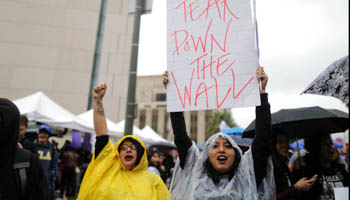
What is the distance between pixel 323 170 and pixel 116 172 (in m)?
1.81

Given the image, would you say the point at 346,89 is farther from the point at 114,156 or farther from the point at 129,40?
the point at 129,40

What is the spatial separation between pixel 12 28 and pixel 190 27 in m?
20.2

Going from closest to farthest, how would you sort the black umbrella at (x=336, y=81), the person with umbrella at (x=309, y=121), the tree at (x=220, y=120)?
the black umbrella at (x=336, y=81)
the person with umbrella at (x=309, y=121)
the tree at (x=220, y=120)

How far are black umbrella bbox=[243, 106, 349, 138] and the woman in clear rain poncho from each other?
1.31m

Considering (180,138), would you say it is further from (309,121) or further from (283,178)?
(309,121)

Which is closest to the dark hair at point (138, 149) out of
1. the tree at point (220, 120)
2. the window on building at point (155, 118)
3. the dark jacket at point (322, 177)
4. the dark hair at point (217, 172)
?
the dark hair at point (217, 172)

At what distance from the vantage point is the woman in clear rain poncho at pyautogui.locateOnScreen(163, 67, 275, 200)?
1791 mm

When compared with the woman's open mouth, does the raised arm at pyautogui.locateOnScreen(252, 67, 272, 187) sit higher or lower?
higher

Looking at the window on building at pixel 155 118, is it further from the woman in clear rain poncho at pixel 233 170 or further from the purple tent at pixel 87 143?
the woman in clear rain poncho at pixel 233 170

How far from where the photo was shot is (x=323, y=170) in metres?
2.50

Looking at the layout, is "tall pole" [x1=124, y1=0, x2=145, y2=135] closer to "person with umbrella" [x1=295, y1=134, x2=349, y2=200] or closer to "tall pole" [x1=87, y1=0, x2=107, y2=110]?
"person with umbrella" [x1=295, y1=134, x2=349, y2=200]

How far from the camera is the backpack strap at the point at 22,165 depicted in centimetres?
150

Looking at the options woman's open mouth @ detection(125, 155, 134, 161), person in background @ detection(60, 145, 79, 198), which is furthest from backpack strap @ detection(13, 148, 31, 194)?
person in background @ detection(60, 145, 79, 198)

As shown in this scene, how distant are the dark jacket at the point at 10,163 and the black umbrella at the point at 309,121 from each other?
96.0 inches
